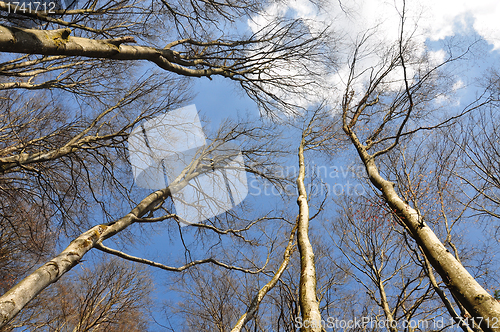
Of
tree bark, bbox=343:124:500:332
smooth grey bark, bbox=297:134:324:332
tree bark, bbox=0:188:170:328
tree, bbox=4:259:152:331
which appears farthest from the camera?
tree, bbox=4:259:152:331

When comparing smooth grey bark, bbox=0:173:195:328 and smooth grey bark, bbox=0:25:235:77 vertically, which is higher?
smooth grey bark, bbox=0:25:235:77

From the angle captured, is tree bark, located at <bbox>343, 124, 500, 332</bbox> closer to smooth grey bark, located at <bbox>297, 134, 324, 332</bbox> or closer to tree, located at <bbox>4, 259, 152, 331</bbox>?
smooth grey bark, located at <bbox>297, 134, 324, 332</bbox>

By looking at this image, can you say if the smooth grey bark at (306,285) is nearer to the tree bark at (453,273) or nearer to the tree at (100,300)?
the tree bark at (453,273)

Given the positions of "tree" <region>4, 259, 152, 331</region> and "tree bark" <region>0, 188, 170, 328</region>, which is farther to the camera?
"tree" <region>4, 259, 152, 331</region>

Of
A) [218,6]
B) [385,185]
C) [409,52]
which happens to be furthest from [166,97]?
[409,52]

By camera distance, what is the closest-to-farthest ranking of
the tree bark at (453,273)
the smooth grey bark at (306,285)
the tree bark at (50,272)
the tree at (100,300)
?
the smooth grey bark at (306,285) < the tree bark at (453,273) < the tree bark at (50,272) < the tree at (100,300)

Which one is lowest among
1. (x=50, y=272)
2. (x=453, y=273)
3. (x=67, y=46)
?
(x=50, y=272)

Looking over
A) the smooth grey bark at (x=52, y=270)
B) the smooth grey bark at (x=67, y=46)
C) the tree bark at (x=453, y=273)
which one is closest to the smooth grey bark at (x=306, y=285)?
the tree bark at (x=453, y=273)

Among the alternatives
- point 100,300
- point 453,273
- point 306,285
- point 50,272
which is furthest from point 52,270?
point 100,300

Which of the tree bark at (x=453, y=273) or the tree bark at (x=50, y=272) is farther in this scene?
the tree bark at (x=50, y=272)

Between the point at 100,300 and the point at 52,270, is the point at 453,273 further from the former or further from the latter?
the point at 100,300

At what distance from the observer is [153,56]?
10.9 ft

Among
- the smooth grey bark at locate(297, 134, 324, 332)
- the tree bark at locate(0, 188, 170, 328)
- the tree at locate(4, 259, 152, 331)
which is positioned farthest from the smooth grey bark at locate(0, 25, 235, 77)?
the tree at locate(4, 259, 152, 331)

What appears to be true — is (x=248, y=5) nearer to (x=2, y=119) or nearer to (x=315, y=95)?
(x=315, y=95)
